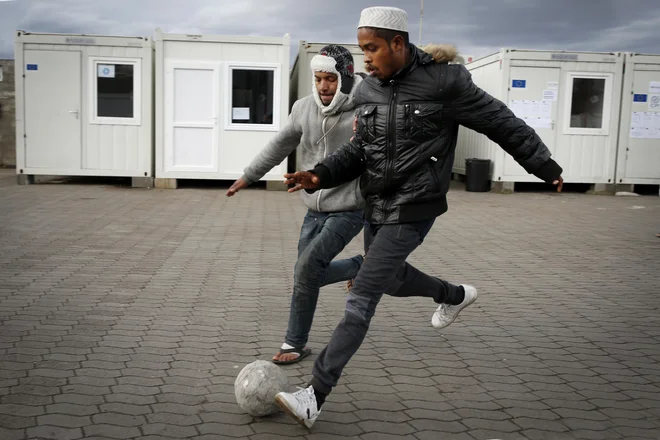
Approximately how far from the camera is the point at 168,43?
1669cm

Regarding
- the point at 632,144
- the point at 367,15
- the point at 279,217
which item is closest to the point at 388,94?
the point at 367,15

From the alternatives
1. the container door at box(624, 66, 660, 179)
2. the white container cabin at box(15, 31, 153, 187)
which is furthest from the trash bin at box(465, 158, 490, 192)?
the white container cabin at box(15, 31, 153, 187)

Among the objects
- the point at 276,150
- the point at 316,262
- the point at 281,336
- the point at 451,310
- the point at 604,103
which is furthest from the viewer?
the point at 604,103

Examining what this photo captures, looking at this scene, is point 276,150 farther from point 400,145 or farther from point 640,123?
point 640,123

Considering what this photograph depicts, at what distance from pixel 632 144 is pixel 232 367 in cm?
1606

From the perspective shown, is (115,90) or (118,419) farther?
(115,90)

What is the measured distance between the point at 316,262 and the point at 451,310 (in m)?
1.23

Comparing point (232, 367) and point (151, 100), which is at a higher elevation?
point (151, 100)

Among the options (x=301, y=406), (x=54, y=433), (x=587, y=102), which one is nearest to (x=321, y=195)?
(x=301, y=406)

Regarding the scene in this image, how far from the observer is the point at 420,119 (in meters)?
3.74

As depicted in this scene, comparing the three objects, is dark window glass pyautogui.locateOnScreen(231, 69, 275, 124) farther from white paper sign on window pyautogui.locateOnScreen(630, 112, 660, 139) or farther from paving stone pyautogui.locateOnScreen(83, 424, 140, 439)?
paving stone pyautogui.locateOnScreen(83, 424, 140, 439)

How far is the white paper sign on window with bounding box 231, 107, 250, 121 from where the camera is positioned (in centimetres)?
1703

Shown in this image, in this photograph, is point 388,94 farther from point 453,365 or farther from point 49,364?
point 49,364

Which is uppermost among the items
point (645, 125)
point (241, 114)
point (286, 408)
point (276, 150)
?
point (645, 125)
